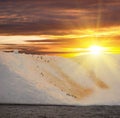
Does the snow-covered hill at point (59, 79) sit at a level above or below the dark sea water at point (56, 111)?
above

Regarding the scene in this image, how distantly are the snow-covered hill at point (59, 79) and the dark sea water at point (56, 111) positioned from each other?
200 centimetres

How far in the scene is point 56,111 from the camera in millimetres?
30344

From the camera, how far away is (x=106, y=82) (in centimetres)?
4659

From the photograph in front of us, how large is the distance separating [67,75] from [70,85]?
12.9 feet

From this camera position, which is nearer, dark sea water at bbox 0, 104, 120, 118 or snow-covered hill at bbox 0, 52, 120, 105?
dark sea water at bbox 0, 104, 120, 118

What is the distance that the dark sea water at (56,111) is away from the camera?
28000 mm

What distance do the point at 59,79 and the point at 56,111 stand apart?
1299cm

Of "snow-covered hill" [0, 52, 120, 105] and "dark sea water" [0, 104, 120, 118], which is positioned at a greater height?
"snow-covered hill" [0, 52, 120, 105]

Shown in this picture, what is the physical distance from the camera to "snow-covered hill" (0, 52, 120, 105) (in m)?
35.3

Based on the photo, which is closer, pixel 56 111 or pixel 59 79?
pixel 56 111

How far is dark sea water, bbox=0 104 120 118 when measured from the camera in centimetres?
2800

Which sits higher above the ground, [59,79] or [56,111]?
[59,79]

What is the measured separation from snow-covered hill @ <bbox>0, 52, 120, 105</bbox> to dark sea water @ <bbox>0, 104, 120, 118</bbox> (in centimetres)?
200

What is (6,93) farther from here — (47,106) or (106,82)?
(106,82)
